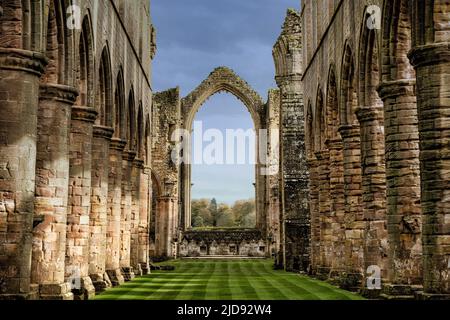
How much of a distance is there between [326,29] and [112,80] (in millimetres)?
5446

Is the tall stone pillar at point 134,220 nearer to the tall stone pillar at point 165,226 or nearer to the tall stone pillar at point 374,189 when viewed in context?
the tall stone pillar at point 374,189

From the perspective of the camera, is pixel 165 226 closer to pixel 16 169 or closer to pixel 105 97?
pixel 105 97

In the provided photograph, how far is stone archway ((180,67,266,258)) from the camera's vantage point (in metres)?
39.1

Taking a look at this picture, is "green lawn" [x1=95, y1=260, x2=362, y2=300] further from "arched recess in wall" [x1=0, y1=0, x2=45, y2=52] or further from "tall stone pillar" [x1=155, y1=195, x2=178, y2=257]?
"tall stone pillar" [x1=155, y1=195, x2=178, y2=257]

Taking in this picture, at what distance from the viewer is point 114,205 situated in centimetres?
1733

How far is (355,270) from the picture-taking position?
14.7m

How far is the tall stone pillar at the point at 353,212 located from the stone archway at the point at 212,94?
23.7 metres

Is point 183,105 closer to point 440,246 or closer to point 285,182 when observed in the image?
point 285,182

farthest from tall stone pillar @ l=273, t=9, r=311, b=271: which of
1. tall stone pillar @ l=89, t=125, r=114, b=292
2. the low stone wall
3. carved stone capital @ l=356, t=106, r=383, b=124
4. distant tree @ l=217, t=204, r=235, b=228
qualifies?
distant tree @ l=217, t=204, r=235, b=228

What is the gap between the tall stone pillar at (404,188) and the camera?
10812mm

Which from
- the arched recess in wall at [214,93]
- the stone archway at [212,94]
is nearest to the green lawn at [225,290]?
the stone archway at [212,94]

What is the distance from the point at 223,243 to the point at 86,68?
26461 millimetres

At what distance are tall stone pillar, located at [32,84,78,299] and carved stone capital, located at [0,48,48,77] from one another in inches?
76.3

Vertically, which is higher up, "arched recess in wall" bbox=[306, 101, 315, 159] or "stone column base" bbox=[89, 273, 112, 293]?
"arched recess in wall" bbox=[306, 101, 315, 159]
